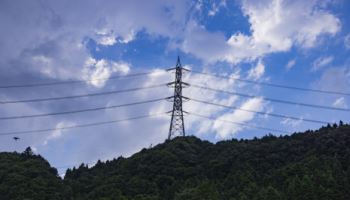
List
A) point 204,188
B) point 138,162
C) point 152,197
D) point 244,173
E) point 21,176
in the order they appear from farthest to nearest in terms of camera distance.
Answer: point 138,162, point 21,176, point 244,173, point 152,197, point 204,188

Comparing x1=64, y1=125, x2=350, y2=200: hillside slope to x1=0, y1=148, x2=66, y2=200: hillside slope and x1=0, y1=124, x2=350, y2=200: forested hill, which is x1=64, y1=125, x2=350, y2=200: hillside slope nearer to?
x1=0, y1=124, x2=350, y2=200: forested hill

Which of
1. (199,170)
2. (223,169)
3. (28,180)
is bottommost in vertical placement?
(28,180)

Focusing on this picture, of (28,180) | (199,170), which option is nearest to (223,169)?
(199,170)

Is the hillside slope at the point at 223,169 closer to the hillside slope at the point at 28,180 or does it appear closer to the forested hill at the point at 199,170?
the forested hill at the point at 199,170

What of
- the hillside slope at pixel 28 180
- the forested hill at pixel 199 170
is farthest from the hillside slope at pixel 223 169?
the hillside slope at pixel 28 180

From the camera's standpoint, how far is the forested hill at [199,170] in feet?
297

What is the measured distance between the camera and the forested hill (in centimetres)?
9050

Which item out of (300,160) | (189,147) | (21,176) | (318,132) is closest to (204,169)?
(189,147)

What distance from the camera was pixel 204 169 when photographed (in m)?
111

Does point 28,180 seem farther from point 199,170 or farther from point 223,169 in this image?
point 223,169

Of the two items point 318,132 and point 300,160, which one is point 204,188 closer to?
point 300,160

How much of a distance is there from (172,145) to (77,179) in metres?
22.6

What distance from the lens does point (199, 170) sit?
111 meters

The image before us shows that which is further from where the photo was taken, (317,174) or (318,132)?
(318,132)
